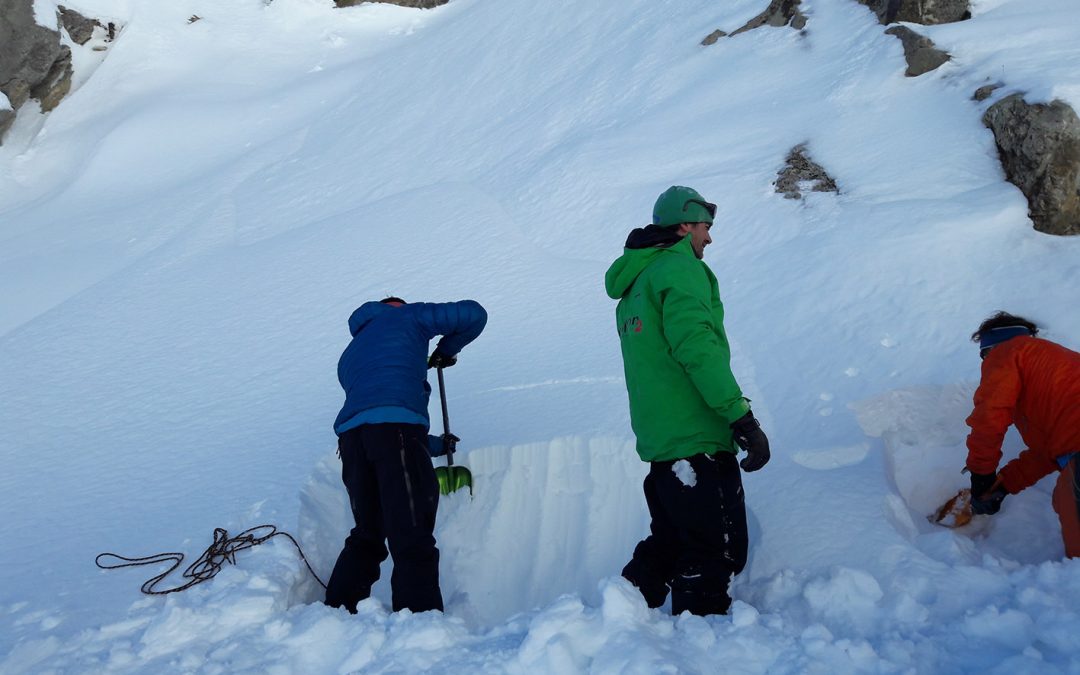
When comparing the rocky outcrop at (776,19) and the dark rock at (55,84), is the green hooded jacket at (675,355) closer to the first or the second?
the rocky outcrop at (776,19)

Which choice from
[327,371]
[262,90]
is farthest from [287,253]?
[262,90]

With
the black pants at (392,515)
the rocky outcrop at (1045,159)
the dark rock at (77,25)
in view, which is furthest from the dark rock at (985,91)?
the dark rock at (77,25)

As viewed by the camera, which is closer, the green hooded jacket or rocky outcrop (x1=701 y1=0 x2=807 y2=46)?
the green hooded jacket

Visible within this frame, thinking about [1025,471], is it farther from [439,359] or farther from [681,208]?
[439,359]

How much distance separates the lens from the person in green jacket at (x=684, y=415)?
2.60 metres

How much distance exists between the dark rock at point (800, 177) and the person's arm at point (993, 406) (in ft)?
10.4

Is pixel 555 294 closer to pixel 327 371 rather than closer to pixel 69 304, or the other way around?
pixel 327 371

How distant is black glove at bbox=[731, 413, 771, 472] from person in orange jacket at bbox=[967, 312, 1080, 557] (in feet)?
2.77

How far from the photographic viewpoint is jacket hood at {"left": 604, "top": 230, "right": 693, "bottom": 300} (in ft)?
9.23

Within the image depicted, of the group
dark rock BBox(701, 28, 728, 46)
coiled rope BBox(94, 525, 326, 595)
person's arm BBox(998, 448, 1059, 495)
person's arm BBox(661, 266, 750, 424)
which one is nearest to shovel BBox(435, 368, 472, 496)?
coiled rope BBox(94, 525, 326, 595)

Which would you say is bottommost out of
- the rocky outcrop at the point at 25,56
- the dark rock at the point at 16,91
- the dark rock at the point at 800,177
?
the dark rock at the point at 800,177

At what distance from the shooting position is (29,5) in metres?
14.7

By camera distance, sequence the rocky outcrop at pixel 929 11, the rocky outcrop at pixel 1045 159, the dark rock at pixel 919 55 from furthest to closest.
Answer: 1. the rocky outcrop at pixel 929 11
2. the dark rock at pixel 919 55
3. the rocky outcrop at pixel 1045 159

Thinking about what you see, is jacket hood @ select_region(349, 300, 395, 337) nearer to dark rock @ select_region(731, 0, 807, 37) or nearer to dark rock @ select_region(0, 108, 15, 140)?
dark rock @ select_region(731, 0, 807, 37)
